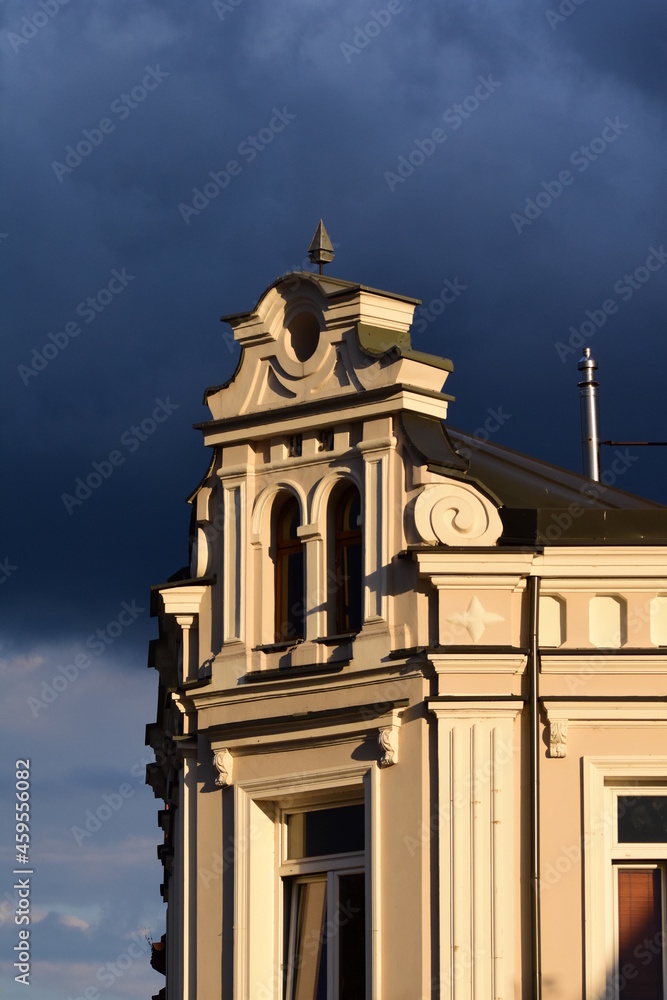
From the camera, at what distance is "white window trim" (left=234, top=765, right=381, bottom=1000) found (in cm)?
2308

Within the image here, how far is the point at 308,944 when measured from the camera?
2330 centimetres

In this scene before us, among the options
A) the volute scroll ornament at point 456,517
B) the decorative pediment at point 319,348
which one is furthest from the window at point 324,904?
the decorative pediment at point 319,348

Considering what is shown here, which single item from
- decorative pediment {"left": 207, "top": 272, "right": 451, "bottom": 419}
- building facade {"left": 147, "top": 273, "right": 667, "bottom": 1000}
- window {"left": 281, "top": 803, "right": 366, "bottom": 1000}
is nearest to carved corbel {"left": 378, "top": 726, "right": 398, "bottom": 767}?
building facade {"left": 147, "top": 273, "right": 667, "bottom": 1000}

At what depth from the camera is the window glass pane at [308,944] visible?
23.1 m

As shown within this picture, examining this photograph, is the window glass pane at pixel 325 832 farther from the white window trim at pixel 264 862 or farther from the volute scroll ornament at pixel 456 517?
the volute scroll ornament at pixel 456 517

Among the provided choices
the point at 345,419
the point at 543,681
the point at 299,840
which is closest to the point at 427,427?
the point at 345,419

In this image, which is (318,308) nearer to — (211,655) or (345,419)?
(345,419)

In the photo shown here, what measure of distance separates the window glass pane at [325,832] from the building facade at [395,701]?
0.03 meters

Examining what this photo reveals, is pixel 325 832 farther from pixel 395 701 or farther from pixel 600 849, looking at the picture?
pixel 600 849

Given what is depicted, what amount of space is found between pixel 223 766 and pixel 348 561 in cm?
266

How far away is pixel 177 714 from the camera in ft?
81.8

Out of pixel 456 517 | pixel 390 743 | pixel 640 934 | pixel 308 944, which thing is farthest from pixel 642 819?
pixel 308 944

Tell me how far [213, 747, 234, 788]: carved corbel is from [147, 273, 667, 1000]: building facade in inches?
1.1

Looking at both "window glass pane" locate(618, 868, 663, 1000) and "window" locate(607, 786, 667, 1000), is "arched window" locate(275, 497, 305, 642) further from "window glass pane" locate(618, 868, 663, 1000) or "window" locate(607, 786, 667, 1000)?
"window glass pane" locate(618, 868, 663, 1000)
